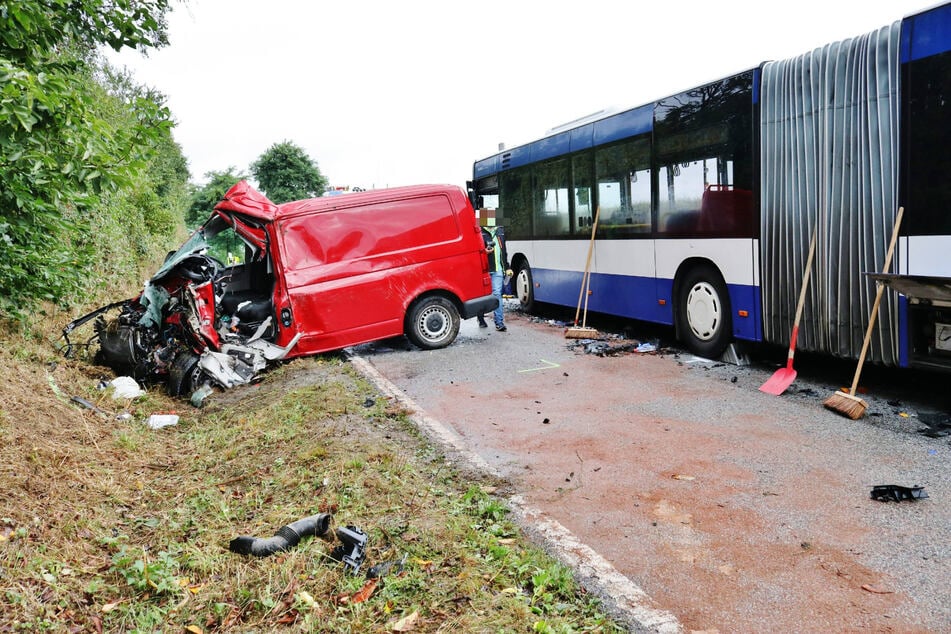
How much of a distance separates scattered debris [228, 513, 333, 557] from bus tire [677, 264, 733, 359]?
6.15 m

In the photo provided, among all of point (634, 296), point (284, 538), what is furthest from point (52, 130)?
point (634, 296)

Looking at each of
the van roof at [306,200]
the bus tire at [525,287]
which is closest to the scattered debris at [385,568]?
the van roof at [306,200]

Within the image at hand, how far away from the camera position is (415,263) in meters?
10.1

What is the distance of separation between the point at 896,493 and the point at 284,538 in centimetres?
370

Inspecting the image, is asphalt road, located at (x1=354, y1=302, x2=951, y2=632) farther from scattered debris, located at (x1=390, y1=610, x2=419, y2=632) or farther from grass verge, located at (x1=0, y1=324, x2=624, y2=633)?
scattered debris, located at (x1=390, y1=610, x2=419, y2=632)

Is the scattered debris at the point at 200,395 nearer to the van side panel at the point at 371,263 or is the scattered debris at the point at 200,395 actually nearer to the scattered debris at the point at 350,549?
the van side panel at the point at 371,263

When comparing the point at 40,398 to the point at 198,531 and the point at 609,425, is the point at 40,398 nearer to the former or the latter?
the point at 198,531

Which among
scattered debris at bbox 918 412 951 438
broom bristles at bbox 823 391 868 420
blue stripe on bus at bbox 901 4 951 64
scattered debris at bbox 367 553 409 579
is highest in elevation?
blue stripe on bus at bbox 901 4 951 64

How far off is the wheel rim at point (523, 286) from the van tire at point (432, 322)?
4.03 m

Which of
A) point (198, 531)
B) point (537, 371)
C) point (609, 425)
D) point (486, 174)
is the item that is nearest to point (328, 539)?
point (198, 531)

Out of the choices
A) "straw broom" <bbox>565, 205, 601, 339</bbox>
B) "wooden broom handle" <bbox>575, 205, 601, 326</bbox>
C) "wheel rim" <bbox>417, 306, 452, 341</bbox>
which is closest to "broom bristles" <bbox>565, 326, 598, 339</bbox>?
"straw broom" <bbox>565, 205, 601, 339</bbox>

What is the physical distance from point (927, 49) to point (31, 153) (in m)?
7.08

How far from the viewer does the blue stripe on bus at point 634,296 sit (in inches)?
328

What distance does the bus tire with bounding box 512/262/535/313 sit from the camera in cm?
1433
